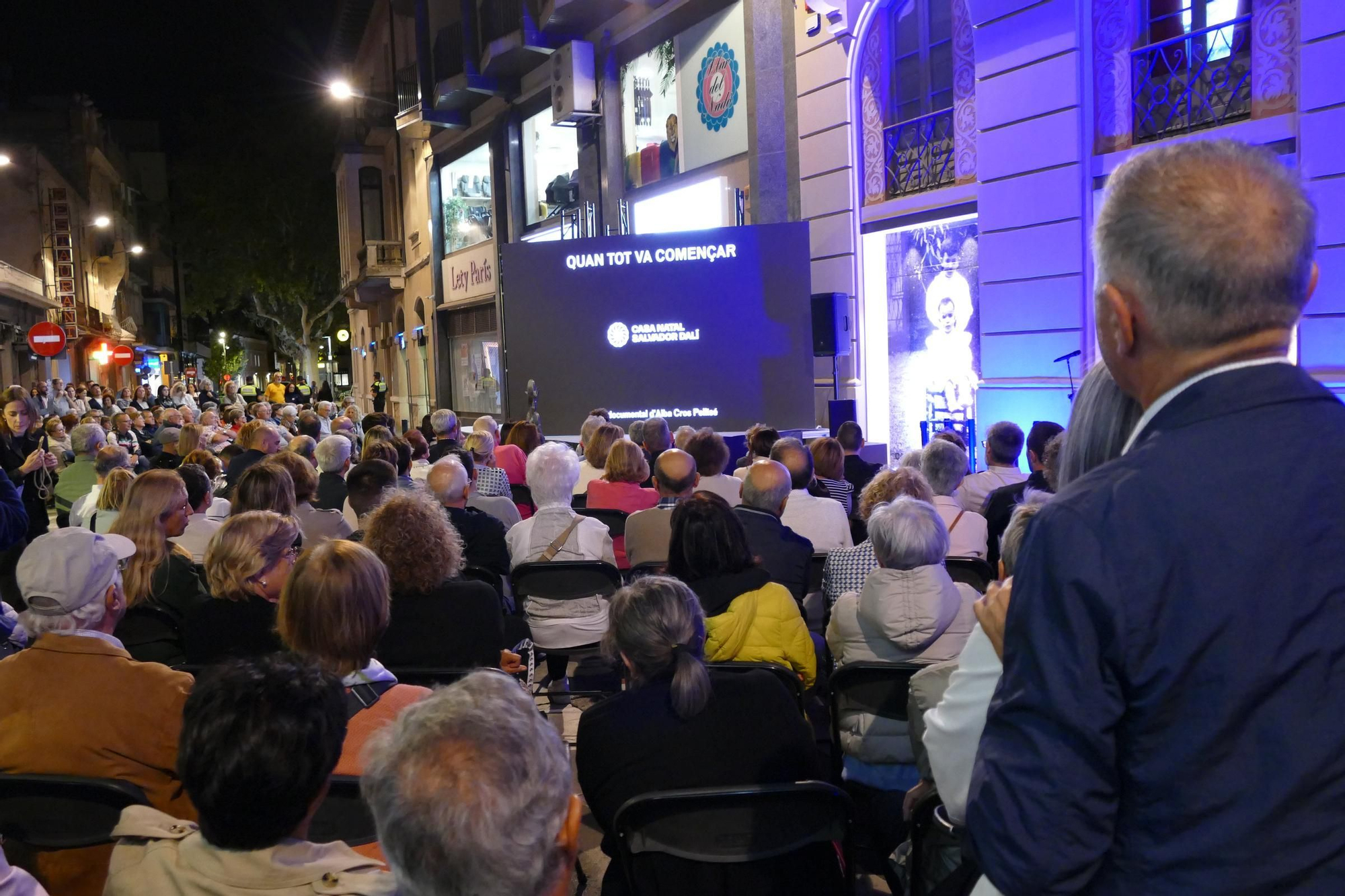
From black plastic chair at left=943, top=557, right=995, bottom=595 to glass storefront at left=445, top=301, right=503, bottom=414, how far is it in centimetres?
1884

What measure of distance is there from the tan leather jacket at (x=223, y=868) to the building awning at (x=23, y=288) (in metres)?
30.7

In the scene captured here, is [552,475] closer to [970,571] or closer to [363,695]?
[970,571]

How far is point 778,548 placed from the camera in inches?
211

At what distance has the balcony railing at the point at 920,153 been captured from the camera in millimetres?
11680

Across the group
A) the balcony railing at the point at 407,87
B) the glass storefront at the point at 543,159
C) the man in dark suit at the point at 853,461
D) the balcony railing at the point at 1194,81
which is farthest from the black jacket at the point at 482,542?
the balcony railing at the point at 407,87

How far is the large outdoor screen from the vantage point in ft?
41.1

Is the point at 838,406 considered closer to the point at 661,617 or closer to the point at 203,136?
the point at 661,617

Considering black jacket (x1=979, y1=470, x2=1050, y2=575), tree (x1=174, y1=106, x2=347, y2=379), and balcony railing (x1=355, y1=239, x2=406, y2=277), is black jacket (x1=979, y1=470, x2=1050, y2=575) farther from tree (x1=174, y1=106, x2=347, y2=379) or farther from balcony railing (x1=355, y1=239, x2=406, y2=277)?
tree (x1=174, y1=106, x2=347, y2=379)

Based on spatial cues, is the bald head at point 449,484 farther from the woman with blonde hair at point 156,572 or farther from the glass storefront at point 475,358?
the glass storefront at point 475,358

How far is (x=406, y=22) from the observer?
2939 centimetres

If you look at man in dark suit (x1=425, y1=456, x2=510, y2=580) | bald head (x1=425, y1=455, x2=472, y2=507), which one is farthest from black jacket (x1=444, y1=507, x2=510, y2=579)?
bald head (x1=425, y1=455, x2=472, y2=507)

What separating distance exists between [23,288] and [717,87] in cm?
2463

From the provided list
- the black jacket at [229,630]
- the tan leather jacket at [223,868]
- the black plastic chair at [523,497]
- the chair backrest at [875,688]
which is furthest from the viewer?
the black plastic chair at [523,497]

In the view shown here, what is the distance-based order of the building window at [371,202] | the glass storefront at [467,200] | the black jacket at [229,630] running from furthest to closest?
the building window at [371,202] < the glass storefront at [467,200] < the black jacket at [229,630]
